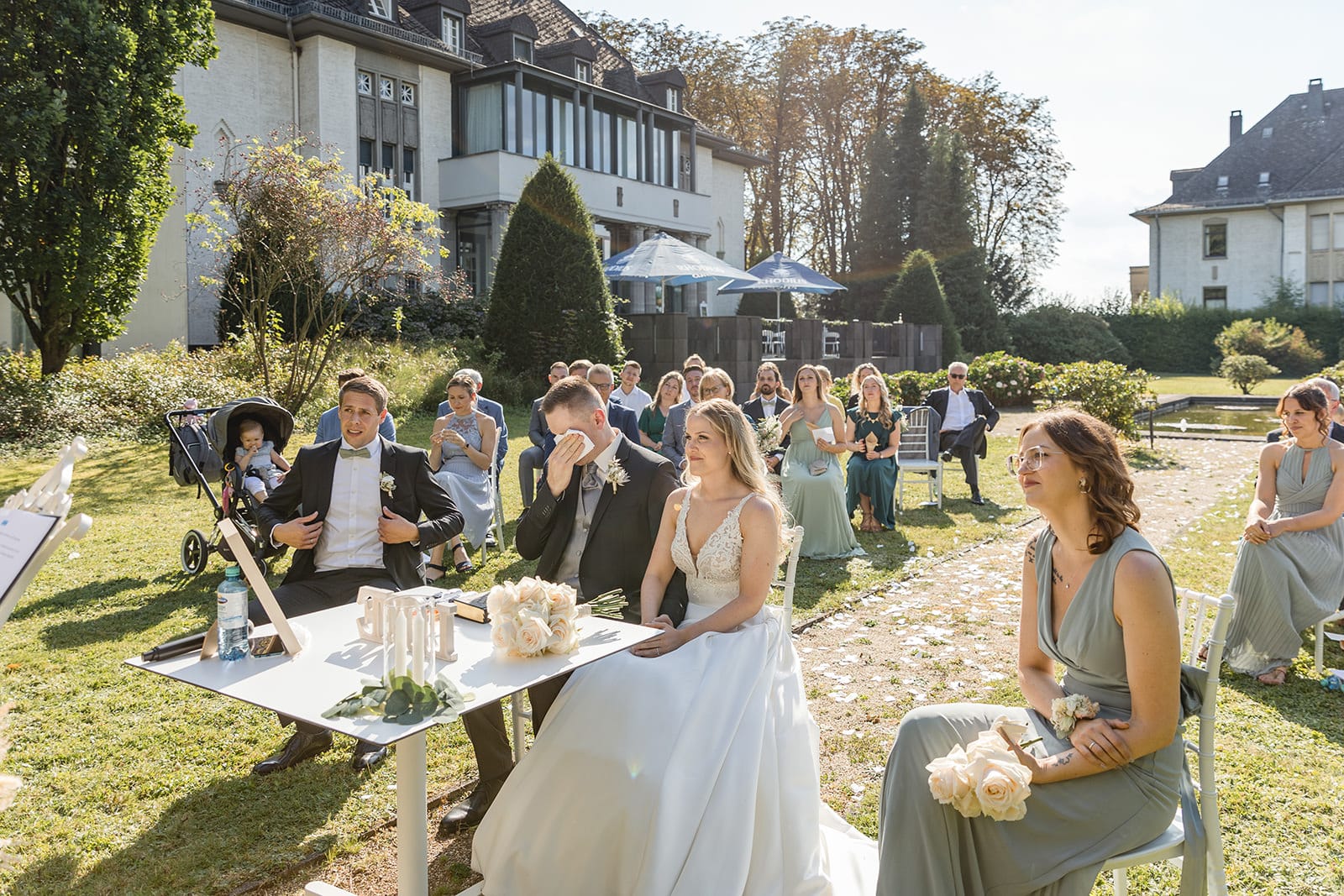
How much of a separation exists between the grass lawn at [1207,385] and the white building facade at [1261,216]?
30.3ft

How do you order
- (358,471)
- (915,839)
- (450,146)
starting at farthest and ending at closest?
(450,146), (358,471), (915,839)

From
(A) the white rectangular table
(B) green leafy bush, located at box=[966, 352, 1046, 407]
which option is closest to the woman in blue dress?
(A) the white rectangular table

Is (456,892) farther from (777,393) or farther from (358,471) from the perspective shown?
(777,393)

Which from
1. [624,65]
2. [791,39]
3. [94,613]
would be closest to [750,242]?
[791,39]

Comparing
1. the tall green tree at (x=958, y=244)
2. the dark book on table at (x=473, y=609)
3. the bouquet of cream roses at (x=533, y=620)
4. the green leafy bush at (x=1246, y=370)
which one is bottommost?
the dark book on table at (x=473, y=609)

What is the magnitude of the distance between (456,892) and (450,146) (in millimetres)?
27605

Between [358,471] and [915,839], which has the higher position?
[358,471]

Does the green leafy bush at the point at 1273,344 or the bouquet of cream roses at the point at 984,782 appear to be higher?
the green leafy bush at the point at 1273,344

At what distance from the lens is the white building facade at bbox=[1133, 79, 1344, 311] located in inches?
1839

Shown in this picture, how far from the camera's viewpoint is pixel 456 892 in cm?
376

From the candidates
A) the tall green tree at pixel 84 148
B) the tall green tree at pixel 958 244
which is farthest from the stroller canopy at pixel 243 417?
the tall green tree at pixel 958 244

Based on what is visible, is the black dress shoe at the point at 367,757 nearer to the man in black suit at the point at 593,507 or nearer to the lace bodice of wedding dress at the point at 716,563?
the man in black suit at the point at 593,507

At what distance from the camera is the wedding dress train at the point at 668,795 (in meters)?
3.35

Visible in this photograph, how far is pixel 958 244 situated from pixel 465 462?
3516cm
